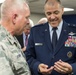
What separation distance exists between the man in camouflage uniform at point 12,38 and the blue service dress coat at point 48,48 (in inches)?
20.3

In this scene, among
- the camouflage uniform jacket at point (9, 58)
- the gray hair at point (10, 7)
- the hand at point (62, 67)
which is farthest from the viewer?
the hand at point (62, 67)

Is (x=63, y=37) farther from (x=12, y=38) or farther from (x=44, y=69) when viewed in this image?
(x=12, y=38)

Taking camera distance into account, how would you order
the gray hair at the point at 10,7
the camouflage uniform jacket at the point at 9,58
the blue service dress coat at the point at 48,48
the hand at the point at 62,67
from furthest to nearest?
the blue service dress coat at the point at 48,48 < the hand at the point at 62,67 < the gray hair at the point at 10,7 < the camouflage uniform jacket at the point at 9,58

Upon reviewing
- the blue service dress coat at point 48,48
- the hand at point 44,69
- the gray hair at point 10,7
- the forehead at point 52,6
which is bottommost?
the hand at point 44,69

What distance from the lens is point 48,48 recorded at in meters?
2.32

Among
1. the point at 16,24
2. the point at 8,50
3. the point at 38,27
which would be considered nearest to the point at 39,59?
the point at 38,27

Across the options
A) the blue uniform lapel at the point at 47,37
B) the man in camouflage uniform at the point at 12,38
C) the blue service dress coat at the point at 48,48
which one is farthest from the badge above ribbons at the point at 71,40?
the man in camouflage uniform at the point at 12,38

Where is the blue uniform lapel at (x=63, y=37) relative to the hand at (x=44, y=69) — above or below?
above

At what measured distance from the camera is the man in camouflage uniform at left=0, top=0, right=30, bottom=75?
1.51 m

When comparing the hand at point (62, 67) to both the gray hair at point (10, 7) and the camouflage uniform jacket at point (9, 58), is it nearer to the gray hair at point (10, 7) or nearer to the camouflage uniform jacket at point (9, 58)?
the camouflage uniform jacket at point (9, 58)

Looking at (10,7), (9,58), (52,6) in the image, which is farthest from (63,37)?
(9,58)

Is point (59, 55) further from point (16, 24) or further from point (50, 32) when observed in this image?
point (16, 24)

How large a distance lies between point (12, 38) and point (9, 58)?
21cm

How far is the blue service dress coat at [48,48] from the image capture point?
89.7 inches
